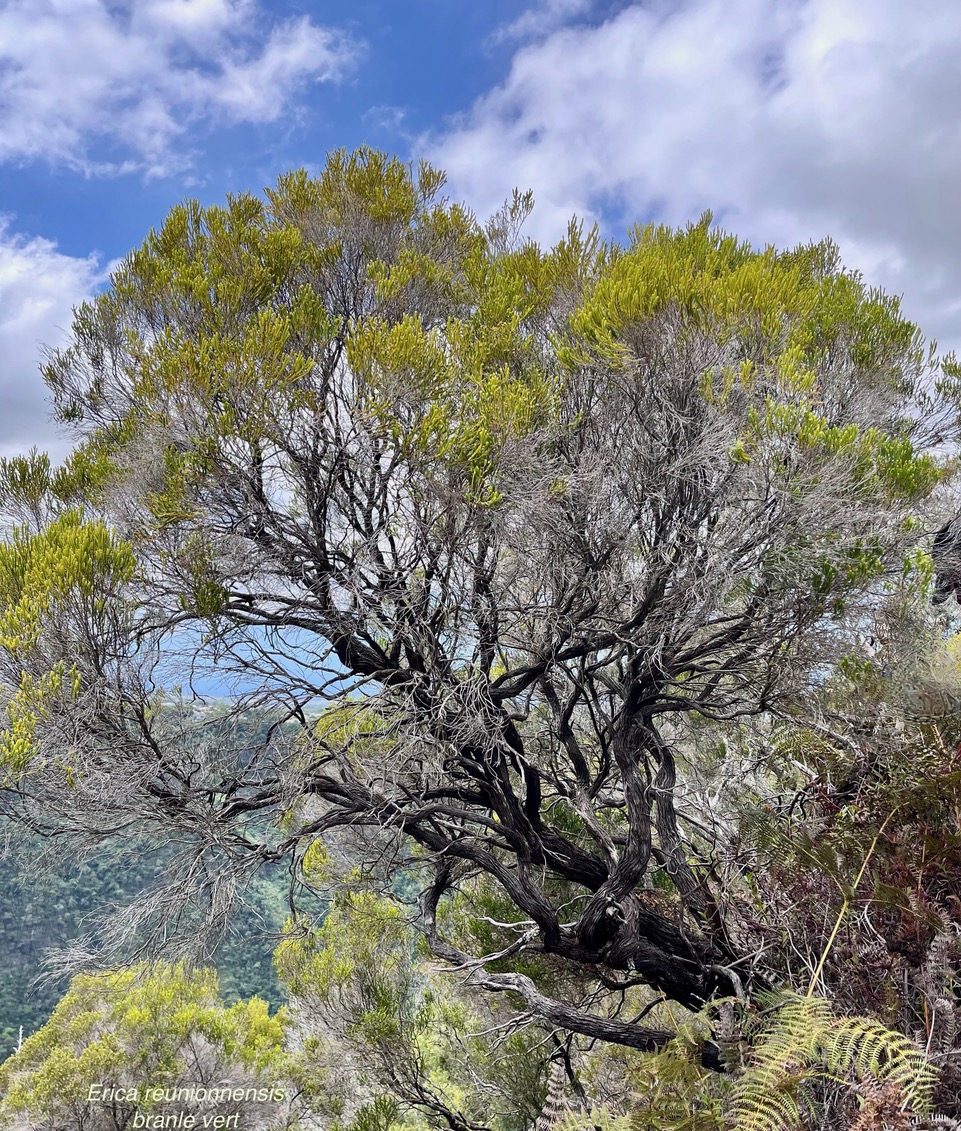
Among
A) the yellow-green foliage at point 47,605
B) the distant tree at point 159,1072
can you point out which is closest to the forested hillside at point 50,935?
the distant tree at point 159,1072

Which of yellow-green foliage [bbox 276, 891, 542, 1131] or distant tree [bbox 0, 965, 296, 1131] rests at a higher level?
yellow-green foliage [bbox 276, 891, 542, 1131]

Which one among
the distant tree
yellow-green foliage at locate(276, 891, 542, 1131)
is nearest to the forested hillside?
the distant tree

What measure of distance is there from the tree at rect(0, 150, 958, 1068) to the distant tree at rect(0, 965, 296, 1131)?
6244 millimetres

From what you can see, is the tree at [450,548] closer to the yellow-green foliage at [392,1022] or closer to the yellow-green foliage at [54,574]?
the yellow-green foliage at [54,574]

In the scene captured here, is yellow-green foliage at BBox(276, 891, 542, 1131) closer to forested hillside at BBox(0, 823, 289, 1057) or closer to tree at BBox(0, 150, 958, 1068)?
tree at BBox(0, 150, 958, 1068)

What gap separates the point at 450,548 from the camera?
4125 mm

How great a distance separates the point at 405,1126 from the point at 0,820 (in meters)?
5.17

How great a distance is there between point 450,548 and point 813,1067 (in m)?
2.77

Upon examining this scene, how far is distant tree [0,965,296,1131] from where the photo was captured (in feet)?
29.0

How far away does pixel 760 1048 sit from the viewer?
78.4 inches

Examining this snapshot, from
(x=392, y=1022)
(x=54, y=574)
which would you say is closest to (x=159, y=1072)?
(x=392, y=1022)

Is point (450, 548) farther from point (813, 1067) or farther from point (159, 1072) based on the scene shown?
point (159, 1072)

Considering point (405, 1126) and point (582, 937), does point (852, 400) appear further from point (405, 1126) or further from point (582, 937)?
point (405, 1126)

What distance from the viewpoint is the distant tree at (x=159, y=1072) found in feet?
29.0
